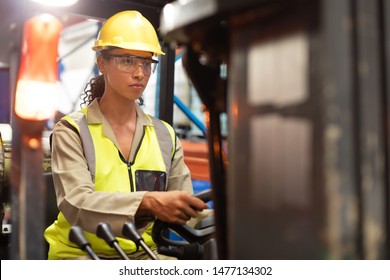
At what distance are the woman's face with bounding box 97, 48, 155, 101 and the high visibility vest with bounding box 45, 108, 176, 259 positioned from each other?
0.12 meters

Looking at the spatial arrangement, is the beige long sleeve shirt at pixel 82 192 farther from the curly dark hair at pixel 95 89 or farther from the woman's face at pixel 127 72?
the curly dark hair at pixel 95 89

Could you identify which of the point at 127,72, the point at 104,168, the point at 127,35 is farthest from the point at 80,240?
the point at 127,35

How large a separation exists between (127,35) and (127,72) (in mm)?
122

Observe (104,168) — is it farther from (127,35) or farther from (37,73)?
(127,35)

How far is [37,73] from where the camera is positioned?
1.34 m

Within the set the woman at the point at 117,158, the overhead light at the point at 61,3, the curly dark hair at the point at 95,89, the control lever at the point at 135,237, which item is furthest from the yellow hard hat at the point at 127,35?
the control lever at the point at 135,237

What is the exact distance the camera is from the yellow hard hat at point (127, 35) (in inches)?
62.2

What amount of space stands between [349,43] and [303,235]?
0.24m

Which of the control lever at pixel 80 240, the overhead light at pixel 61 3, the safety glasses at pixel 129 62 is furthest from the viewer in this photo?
the overhead light at pixel 61 3

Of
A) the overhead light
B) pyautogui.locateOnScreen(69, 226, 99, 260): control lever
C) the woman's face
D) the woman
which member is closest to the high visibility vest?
the woman

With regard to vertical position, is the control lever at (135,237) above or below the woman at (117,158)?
below

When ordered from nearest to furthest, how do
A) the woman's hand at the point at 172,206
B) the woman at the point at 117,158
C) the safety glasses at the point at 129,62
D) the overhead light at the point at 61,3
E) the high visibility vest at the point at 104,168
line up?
1. the woman's hand at the point at 172,206
2. the woman at the point at 117,158
3. the high visibility vest at the point at 104,168
4. the safety glasses at the point at 129,62
5. the overhead light at the point at 61,3

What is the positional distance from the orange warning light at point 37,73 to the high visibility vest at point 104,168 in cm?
13
